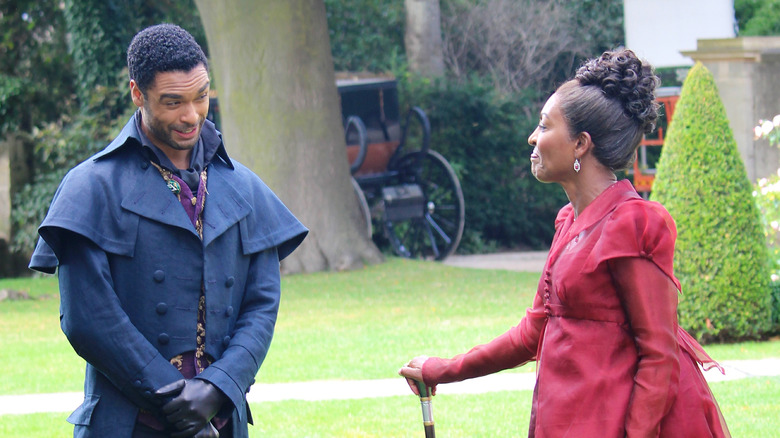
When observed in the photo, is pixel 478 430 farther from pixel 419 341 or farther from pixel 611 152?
pixel 611 152

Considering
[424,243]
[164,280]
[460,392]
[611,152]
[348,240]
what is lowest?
[424,243]

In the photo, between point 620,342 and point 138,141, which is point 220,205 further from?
point 620,342

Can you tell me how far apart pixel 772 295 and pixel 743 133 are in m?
Result: 3.90

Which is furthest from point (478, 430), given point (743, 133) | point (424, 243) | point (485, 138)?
point (485, 138)

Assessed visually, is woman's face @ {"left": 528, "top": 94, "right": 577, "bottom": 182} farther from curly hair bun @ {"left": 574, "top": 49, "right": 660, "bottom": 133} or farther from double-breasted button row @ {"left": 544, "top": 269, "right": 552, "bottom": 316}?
double-breasted button row @ {"left": 544, "top": 269, "right": 552, "bottom": 316}

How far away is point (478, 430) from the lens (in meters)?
5.41

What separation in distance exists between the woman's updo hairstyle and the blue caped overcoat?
0.92m

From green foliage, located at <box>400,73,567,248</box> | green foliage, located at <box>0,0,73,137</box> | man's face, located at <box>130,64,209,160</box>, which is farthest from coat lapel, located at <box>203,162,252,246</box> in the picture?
green foliage, located at <box>0,0,73,137</box>

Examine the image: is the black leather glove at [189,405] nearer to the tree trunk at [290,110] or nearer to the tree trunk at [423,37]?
the tree trunk at [290,110]

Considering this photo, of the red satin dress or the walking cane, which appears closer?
the red satin dress

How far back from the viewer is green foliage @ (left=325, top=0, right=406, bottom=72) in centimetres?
1877

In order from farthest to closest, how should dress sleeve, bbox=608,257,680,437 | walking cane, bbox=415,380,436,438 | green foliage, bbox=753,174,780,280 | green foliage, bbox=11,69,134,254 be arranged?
1. green foliage, bbox=11,69,134,254
2. green foliage, bbox=753,174,780,280
3. walking cane, bbox=415,380,436,438
4. dress sleeve, bbox=608,257,680,437

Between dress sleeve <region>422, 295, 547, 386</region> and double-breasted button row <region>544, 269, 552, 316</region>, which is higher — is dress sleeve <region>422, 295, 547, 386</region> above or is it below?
below

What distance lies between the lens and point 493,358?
2.80m
